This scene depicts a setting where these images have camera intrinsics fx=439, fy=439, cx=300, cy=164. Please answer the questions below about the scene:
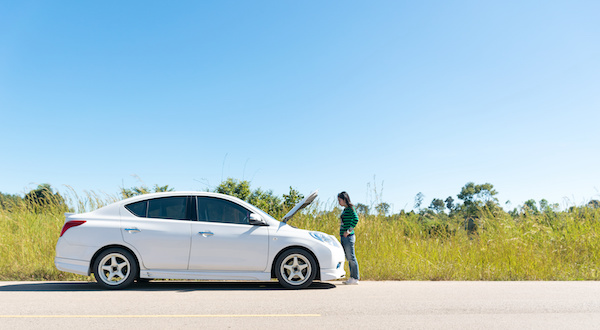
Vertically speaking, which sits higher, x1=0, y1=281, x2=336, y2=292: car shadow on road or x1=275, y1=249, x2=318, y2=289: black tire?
x1=275, y1=249, x2=318, y2=289: black tire

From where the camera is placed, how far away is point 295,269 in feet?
27.6

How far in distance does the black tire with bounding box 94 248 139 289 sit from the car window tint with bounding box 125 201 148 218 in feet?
2.38

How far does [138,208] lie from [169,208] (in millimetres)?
584

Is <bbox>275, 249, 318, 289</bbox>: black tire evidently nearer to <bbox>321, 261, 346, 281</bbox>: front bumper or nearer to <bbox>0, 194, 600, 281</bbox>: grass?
<bbox>321, 261, 346, 281</bbox>: front bumper

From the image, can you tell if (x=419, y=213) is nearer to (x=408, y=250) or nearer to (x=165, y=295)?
(x=408, y=250)

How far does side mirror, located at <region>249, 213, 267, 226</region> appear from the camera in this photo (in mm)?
8297

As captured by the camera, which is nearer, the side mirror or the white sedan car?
the white sedan car

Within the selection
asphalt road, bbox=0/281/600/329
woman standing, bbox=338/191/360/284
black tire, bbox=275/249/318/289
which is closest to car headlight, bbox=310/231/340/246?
black tire, bbox=275/249/318/289

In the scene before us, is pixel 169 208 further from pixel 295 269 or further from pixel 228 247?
pixel 295 269

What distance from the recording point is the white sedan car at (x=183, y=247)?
808 cm

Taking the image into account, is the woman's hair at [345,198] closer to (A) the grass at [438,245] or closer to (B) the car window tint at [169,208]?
(A) the grass at [438,245]

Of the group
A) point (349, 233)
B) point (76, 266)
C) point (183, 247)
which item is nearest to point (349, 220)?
point (349, 233)

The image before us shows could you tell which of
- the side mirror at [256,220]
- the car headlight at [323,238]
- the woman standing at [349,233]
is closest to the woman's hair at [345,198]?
the woman standing at [349,233]

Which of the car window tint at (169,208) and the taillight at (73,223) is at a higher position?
the car window tint at (169,208)
